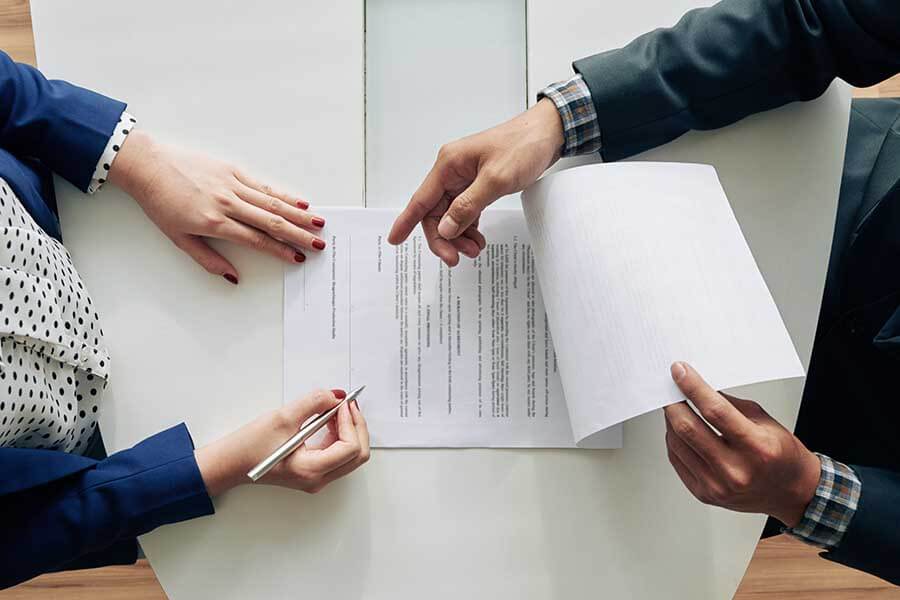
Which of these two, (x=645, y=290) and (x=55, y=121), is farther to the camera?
(x=55, y=121)

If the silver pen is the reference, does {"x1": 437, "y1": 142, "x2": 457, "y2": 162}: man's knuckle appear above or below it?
above

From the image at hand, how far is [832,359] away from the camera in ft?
2.64

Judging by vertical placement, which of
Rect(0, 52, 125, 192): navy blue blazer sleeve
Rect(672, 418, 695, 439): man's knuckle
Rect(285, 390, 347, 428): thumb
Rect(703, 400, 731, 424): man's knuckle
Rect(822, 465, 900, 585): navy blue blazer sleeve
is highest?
Rect(0, 52, 125, 192): navy blue blazer sleeve

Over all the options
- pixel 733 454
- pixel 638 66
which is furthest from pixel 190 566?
pixel 638 66

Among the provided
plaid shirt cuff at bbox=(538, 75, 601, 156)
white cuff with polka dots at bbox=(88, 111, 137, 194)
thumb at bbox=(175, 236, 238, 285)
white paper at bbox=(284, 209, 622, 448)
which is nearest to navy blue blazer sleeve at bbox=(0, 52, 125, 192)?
white cuff with polka dots at bbox=(88, 111, 137, 194)

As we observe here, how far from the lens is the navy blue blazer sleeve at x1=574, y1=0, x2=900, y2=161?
71 cm

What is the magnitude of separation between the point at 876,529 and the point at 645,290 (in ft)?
1.06

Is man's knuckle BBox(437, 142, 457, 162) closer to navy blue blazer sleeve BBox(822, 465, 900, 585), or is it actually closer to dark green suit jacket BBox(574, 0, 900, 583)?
dark green suit jacket BBox(574, 0, 900, 583)

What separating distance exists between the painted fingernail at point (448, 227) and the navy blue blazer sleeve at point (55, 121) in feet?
1.15

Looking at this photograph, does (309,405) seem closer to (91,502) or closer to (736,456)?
(91,502)

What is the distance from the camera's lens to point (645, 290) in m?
0.61

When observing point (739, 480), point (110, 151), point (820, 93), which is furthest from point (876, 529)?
point (110, 151)

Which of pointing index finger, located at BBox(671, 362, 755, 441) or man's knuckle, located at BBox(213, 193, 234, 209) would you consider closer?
pointing index finger, located at BBox(671, 362, 755, 441)

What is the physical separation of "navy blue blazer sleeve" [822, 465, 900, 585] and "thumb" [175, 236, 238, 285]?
64 centimetres
